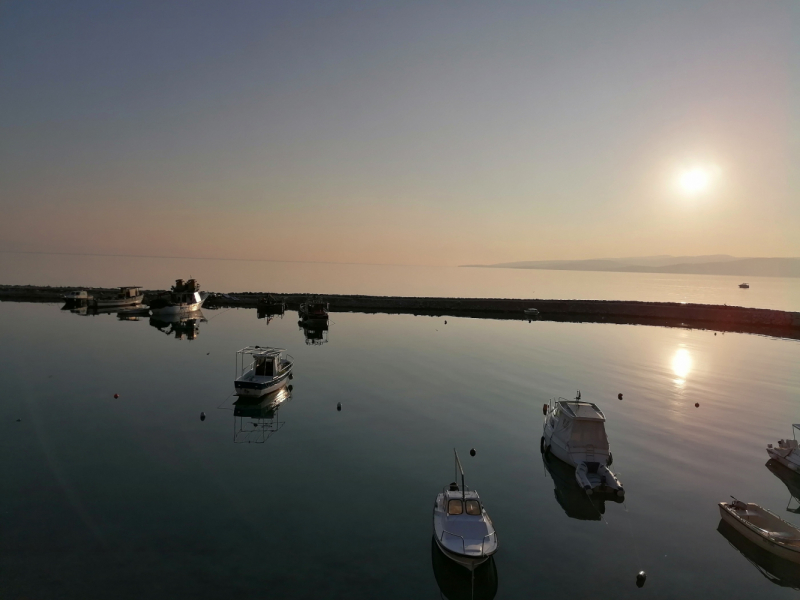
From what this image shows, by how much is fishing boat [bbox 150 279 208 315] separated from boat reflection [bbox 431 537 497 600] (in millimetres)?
83272

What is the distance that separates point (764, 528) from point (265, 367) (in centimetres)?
3683

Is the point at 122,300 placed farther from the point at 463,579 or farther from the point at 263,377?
the point at 463,579

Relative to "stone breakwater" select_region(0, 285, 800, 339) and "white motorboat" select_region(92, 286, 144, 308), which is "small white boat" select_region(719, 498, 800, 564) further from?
"white motorboat" select_region(92, 286, 144, 308)

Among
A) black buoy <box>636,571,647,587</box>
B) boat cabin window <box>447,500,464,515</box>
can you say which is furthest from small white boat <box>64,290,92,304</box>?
black buoy <box>636,571,647,587</box>

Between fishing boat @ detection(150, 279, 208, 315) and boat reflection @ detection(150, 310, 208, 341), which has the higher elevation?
fishing boat @ detection(150, 279, 208, 315)

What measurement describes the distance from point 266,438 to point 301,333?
47.6 meters

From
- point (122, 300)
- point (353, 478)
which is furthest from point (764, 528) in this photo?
point (122, 300)

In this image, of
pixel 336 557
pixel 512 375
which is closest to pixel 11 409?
pixel 336 557

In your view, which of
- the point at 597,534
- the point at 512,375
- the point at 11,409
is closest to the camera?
the point at 597,534

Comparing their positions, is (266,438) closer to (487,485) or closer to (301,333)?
(487,485)

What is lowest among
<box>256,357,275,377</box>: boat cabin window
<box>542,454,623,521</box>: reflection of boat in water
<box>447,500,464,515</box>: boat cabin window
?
<box>542,454,623,521</box>: reflection of boat in water

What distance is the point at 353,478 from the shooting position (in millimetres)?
26703

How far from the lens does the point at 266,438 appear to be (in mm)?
32719

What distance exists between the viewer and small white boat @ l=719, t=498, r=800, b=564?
20.9 meters
